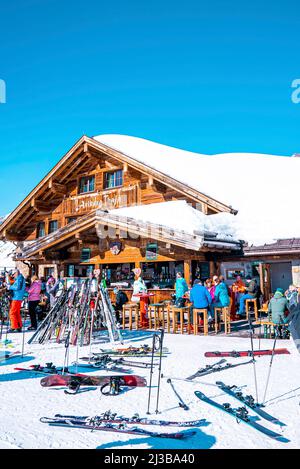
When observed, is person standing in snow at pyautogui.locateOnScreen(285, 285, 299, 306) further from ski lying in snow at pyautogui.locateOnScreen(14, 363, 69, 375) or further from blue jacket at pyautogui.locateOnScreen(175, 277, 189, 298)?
ski lying in snow at pyautogui.locateOnScreen(14, 363, 69, 375)

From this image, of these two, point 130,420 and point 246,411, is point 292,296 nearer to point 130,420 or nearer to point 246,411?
point 246,411

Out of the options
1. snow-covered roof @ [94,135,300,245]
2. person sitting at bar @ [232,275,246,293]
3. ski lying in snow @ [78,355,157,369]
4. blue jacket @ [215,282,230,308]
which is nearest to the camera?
ski lying in snow @ [78,355,157,369]

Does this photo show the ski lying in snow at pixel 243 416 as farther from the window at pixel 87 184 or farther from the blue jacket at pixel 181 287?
the window at pixel 87 184

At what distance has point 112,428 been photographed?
3.65 metres

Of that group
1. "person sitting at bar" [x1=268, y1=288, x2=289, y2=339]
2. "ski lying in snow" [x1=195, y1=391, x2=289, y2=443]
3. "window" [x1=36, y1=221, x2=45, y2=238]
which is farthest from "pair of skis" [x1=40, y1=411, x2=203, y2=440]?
"window" [x1=36, y1=221, x2=45, y2=238]

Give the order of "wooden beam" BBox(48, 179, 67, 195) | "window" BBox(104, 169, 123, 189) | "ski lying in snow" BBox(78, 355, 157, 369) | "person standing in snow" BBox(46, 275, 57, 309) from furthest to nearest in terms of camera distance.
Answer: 1. "wooden beam" BBox(48, 179, 67, 195)
2. "window" BBox(104, 169, 123, 189)
3. "person standing in snow" BBox(46, 275, 57, 309)
4. "ski lying in snow" BBox(78, 355, 157, 369)

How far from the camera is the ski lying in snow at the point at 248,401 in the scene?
3.89 metres

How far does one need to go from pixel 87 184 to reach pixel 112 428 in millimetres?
17218

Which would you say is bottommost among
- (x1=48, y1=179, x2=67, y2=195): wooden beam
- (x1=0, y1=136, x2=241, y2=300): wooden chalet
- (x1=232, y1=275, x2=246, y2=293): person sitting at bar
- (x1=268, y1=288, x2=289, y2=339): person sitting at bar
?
(x1=268, y1=288, x2=289, y2=339): person sitting at bar

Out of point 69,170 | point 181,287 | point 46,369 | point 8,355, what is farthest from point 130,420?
point 69,170

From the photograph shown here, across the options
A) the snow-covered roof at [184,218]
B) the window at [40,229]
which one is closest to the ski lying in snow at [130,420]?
the snow-covered roof at [184,218]

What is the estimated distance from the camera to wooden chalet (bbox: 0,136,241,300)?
1361cm

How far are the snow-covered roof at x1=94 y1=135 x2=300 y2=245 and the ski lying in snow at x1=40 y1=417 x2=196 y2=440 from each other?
11.2 m
